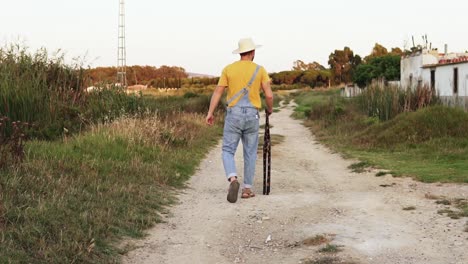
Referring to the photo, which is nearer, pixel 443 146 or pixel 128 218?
pixel 128 218

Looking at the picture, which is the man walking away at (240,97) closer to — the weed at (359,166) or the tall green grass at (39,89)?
the weed at (359,166)

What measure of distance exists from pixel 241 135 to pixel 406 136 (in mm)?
7396

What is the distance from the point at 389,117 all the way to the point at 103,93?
8.41 metres

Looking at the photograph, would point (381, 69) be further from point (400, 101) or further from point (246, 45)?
point (246, 45)

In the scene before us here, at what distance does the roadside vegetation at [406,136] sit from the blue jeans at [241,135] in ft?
9.58

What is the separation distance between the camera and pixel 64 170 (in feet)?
23.7

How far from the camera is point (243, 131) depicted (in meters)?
7.19

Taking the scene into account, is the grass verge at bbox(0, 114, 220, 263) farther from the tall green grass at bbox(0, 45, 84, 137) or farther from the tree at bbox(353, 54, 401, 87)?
the tree at bbox(353, 54, 401, 87)

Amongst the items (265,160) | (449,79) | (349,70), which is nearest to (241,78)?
(265,160)

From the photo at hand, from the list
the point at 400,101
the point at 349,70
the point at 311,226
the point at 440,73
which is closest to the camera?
the point at 311,226

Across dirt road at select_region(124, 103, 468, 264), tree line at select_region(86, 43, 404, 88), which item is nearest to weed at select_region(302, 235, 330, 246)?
dirt road at select_region(124, 103, 468, 264)

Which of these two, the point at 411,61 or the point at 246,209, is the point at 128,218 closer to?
the point at 246,209

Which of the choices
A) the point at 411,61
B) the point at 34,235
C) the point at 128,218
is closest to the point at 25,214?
the point at 34,235

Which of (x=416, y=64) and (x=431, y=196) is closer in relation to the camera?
(x=431, y=196)
